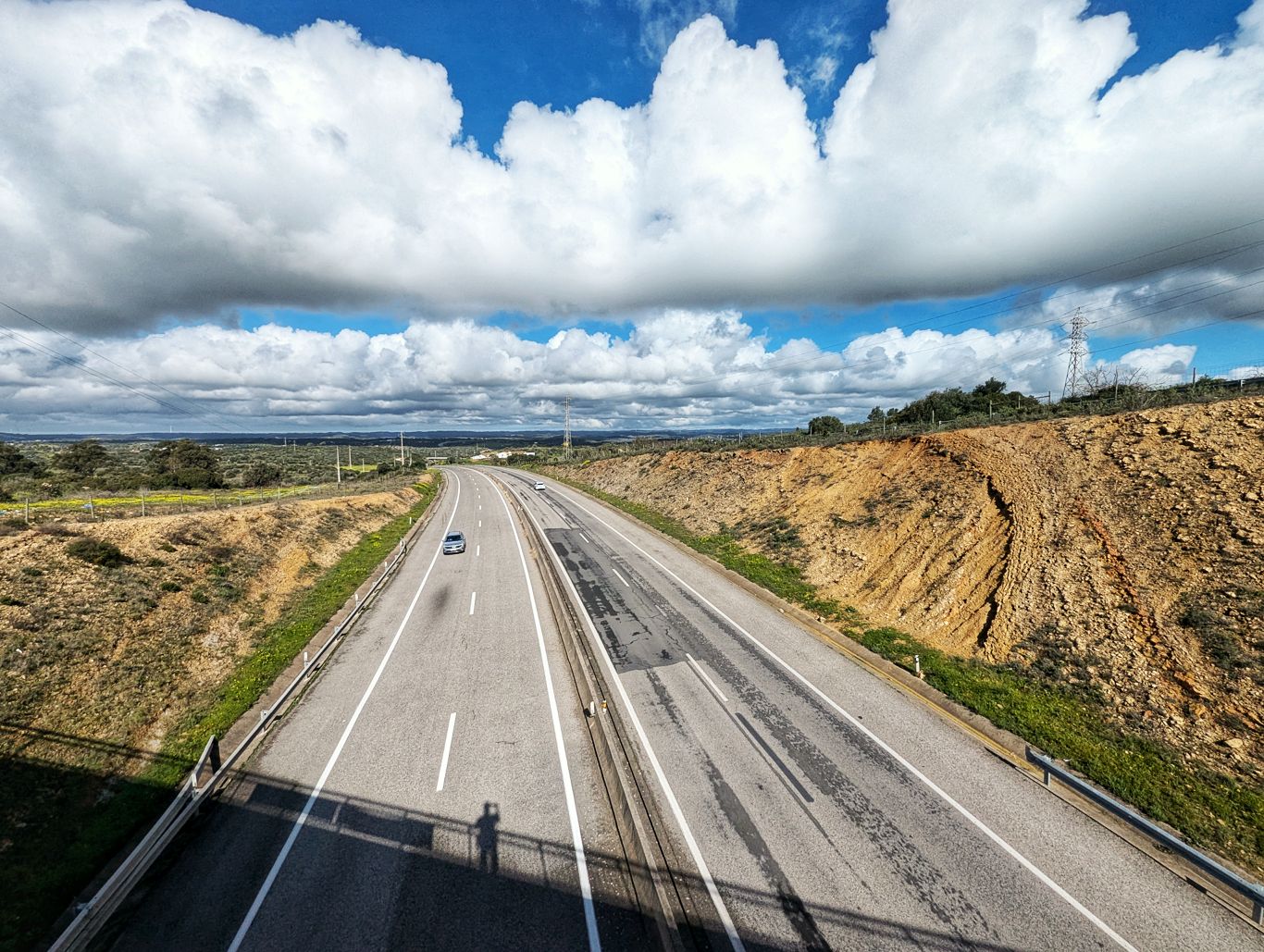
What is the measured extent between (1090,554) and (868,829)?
14369mm

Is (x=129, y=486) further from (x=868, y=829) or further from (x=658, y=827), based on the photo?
(x=868, y=829)

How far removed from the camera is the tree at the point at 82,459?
191 feet

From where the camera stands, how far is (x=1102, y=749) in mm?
11078

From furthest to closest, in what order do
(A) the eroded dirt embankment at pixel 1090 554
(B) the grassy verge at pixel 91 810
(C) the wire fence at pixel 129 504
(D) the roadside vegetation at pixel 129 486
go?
1. (D) the roadside vegetation at pixel 129 486
2. (C) the wire fence at pixel 129 504
3. (A) the eroded dirt embankment at pixel 1090 554
4. (B) the grassy verge at pixel 91 810

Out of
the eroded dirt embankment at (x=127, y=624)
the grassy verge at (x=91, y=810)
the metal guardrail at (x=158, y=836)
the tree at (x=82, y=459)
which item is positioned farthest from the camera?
the tree at (x=82, y=459)

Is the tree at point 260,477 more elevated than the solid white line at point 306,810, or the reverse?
the tree at point 260,477

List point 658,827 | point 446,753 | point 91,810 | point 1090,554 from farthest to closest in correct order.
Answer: point 1090,554 → point 446,753 → point 91,810 → point 658,827

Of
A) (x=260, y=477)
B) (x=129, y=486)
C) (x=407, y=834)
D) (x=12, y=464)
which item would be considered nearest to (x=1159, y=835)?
(x=407, y=834)

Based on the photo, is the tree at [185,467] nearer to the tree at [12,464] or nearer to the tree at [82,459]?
the tree at [82,459]

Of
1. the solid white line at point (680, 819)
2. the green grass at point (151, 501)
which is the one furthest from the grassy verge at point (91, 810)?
the green grass at point (151, 501)

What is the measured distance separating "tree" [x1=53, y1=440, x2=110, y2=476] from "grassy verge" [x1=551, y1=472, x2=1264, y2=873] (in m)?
84.3

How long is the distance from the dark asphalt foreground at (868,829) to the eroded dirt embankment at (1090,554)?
462cm

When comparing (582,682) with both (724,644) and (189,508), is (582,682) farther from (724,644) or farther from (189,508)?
(189,508)

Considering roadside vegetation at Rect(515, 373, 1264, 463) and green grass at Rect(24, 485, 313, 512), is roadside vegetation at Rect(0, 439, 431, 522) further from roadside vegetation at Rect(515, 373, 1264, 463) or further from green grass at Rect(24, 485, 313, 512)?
roadside vegetation at Rect(515, 373, 1264, 463)
